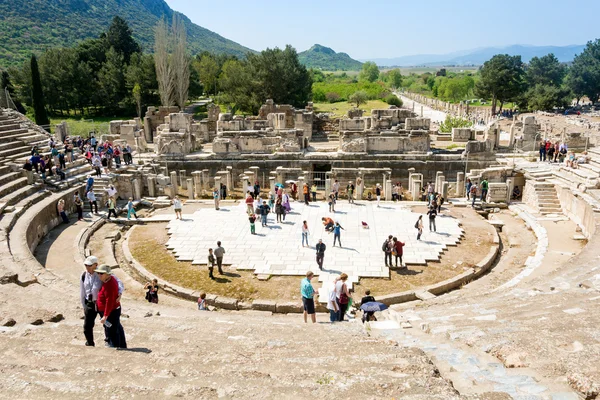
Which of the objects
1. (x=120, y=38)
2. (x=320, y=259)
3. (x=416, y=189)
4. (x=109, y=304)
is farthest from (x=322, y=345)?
(x=120, y=38)

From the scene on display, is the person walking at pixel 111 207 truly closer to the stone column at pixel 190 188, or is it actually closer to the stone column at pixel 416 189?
the stone column at pixel 190 188

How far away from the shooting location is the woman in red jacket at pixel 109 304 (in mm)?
6141

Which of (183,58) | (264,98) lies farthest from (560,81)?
(183,58)

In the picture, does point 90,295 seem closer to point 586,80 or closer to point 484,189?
point 484,189

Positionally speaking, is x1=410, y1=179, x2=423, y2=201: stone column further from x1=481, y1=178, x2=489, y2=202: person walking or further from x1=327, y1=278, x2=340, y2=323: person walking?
x1=327, y1=278, x2=340, y2=323: person walking

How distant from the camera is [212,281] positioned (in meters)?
13.2

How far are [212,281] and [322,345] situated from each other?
7.57m

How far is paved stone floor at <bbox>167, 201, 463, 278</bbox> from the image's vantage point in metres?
14.1

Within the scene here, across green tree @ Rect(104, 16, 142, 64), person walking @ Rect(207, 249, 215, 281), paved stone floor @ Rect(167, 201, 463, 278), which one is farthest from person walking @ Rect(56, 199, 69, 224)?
green tree @ Rect(104, 16, 142, 64)

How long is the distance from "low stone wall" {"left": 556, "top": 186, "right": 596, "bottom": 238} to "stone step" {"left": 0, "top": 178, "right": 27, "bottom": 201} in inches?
838

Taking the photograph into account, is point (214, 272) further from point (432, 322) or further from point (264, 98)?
point (264, 98)

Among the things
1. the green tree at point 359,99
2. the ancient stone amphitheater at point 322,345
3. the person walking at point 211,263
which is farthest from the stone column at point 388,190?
the green tree at point 359,99

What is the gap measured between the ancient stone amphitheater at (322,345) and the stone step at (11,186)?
128 inches

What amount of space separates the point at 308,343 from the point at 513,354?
2.75 meters
